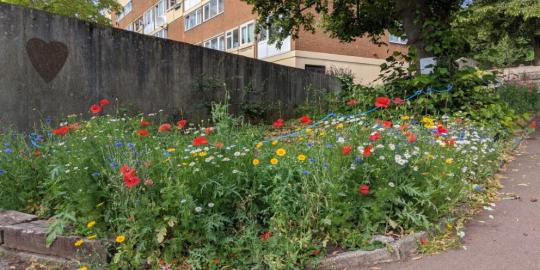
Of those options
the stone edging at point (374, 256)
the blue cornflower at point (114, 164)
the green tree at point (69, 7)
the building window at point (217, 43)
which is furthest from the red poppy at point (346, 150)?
the building window at point (217, 43)

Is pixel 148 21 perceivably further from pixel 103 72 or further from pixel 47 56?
pixel 47 56

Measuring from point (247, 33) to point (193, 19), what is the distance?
9276 mm

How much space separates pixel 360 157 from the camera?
3682 mm

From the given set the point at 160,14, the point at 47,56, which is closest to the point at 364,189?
the point at 47,56

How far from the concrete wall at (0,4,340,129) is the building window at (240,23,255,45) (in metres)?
13.5

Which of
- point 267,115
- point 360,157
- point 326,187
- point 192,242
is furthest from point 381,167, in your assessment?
point 267,115

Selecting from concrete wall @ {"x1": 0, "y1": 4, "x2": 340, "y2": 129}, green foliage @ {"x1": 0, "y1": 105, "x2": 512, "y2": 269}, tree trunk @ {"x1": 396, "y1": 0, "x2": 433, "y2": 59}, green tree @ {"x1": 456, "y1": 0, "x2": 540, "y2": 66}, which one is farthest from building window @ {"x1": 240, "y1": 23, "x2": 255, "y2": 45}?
green foliage @ {"x1": 0, "y1": 105, "x2": 512, "y2": 269}

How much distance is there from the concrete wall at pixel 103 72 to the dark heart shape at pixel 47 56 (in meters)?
0.02

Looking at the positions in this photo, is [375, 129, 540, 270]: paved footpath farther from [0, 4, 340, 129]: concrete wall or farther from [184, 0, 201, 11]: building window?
[184, 0, 201, 11]: building window

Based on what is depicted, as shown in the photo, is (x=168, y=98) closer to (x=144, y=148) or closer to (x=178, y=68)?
(x=178, y=68)

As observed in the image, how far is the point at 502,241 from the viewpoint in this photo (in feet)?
12.0

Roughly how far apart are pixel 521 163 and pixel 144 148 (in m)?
5.63

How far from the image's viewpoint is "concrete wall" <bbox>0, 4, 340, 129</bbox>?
674cm

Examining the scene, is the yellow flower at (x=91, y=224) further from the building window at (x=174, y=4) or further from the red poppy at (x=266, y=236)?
the building window at (x=174, y=4)
